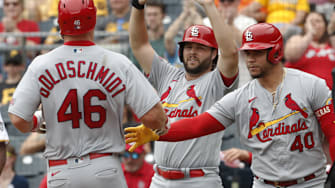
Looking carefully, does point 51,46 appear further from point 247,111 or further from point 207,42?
point 247,111

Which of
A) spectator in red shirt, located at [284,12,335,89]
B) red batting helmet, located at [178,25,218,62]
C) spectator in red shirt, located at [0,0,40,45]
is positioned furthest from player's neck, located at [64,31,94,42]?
spectator in red shirt, located at [0,0,40,45]

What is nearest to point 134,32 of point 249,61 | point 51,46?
point 249,61

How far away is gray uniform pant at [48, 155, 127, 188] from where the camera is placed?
4168 mm

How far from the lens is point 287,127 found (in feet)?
15.0

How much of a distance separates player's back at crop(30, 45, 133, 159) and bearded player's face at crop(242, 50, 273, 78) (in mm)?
1136

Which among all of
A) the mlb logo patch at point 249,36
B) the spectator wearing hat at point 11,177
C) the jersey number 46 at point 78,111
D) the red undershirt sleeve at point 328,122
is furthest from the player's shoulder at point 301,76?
the spectator wearing hat at point 11,177

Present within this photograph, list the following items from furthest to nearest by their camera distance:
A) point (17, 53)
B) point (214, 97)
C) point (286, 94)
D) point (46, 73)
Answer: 1. point (17, 53)
2. point (214, 97)
3. point (286, 94)
4. point (46, 73)

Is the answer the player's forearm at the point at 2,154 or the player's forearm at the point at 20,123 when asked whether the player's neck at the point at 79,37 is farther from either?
the player's forearm at the point at 2,154

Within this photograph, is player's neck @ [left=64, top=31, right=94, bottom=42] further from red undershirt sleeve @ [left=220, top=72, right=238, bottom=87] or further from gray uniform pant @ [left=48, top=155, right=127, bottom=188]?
red undershirt sleeve @ [left=220, top=72, right=238, bottom=87]

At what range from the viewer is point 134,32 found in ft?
18.2

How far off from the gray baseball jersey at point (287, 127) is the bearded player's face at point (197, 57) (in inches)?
29.2

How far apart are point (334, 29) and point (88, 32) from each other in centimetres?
480

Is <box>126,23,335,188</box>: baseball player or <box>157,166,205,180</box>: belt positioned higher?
<box>126,23,335,188</box>: baseball player

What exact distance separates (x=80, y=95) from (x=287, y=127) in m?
1.61
